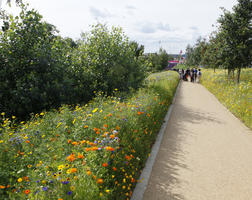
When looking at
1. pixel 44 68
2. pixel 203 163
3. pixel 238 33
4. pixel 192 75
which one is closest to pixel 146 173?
pixel 203 163

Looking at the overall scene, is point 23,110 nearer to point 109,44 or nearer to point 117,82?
point 117,82

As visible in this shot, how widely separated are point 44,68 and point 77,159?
502cm

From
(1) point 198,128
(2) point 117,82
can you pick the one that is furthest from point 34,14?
(1) point 198,128

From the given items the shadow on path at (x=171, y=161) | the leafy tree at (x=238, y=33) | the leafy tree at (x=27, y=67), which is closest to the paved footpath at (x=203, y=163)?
the shadow on path at (x=171, y=161)

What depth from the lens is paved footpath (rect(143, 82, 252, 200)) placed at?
11.1 ft

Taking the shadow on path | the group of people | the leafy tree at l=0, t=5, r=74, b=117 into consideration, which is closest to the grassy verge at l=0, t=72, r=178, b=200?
the shadow on path

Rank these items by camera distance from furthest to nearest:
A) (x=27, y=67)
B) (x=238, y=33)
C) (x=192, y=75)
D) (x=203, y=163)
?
(x=192, y=75), (x=238, y=33), (x=27, y=67), (x=203, y=163)

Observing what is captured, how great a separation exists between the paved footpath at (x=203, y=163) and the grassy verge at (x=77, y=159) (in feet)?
1.70

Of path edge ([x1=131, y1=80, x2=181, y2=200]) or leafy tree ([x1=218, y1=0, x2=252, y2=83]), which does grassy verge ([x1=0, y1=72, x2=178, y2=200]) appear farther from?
leafy tree ([x1=218, y1=0, x2=252, y2=83])

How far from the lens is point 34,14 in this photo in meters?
6.75

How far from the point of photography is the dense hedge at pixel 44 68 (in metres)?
6.36

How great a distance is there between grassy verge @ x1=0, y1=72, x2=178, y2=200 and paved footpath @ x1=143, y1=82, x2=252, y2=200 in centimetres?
52

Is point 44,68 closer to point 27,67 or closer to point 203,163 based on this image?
point 27,67

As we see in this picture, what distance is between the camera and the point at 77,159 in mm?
2893
